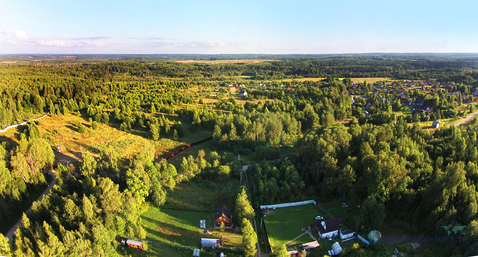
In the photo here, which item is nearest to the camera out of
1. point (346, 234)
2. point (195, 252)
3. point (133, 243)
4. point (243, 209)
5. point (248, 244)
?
point (248, 244)

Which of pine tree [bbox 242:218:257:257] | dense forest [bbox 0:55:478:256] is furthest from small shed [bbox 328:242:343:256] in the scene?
pine tree [bbox 242:218:257:257]

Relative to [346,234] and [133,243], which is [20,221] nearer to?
[133,243]

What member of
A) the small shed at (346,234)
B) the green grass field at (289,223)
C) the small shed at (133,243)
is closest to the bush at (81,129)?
the small shed at (133,243)

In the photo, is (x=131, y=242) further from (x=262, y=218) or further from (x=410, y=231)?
(x=410, y=231)

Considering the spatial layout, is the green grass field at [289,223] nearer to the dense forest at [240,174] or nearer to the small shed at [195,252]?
the dense forest at [240,174]

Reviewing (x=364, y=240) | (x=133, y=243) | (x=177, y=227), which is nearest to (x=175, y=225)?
(x=177, y=227)
